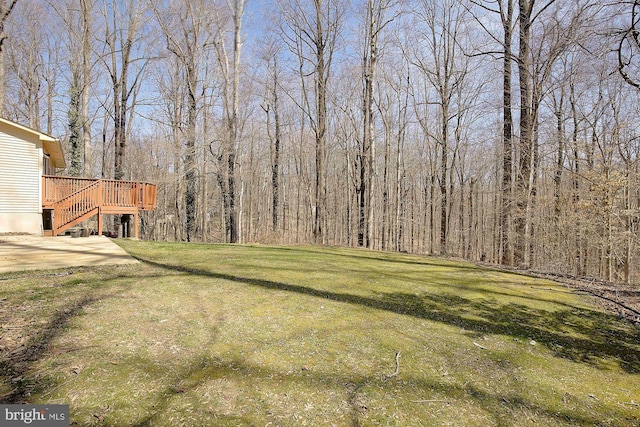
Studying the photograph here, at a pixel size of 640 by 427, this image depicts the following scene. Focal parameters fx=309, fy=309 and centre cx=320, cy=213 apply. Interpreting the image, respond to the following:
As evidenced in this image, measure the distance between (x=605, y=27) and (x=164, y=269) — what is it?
8.24m

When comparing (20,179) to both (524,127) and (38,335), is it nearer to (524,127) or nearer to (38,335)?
(38,335)

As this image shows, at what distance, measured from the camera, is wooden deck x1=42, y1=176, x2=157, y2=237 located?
30.7ft

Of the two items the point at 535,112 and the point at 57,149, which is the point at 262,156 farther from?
the point at 535,112

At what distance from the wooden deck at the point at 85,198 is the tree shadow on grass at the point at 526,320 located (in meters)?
7.49

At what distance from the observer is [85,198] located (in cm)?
976

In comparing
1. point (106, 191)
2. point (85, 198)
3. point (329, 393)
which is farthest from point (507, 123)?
point (85, 198)

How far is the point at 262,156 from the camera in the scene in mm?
25703

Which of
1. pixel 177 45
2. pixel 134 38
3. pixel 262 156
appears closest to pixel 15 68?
pixel 134 38

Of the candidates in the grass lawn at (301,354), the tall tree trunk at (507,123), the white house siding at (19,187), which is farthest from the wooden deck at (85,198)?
the tall tree trunk at (507,123)

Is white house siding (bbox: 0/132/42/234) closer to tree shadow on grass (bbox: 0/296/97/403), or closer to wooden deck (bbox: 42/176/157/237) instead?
wooden deck (bbox: 42/176/157/237)

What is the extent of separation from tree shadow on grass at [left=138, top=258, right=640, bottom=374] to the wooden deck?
7.49 metres

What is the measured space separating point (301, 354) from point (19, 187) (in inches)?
448

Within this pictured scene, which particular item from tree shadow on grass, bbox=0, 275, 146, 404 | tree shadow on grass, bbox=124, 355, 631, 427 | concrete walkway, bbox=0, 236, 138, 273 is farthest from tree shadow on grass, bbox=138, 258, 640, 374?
concrete walkway, bbox=0, 236, 138, 273

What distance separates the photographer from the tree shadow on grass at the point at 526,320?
3077 millimetres
